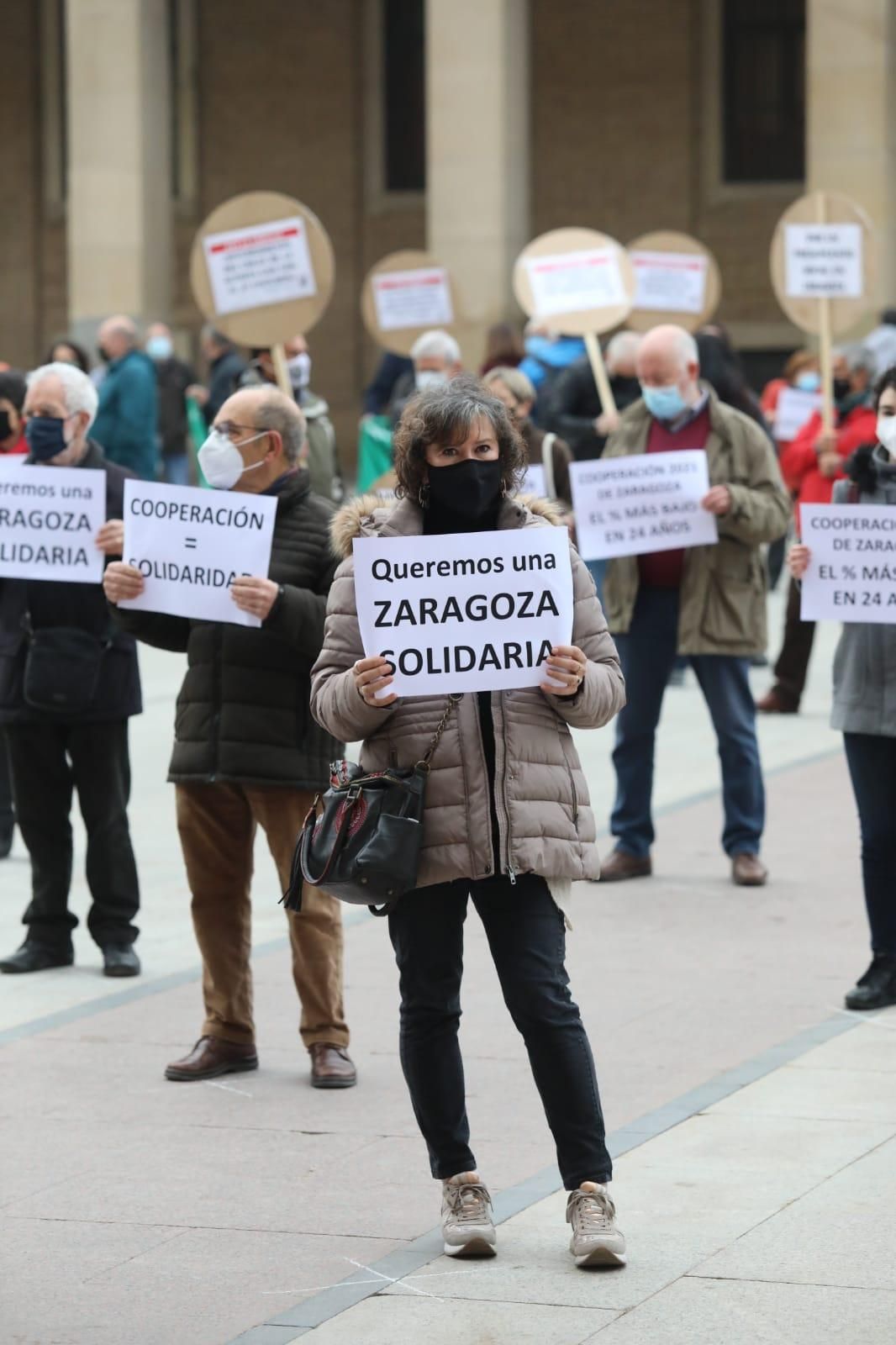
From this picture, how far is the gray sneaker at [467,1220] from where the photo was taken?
5047 mm

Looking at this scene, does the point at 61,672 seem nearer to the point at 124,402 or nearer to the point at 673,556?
the point at 673,556

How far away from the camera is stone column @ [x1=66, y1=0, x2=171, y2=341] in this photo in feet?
93.2

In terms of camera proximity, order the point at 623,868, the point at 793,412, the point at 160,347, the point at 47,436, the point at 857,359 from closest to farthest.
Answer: the point at 47,436 → the point at 623,868 → the point at 857,359 → the point at 793,412 → the point at 160,347

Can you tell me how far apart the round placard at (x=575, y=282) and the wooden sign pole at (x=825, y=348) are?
1.10m

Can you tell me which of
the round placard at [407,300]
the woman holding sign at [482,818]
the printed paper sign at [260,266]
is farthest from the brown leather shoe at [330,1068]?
the round placard at [407,300]

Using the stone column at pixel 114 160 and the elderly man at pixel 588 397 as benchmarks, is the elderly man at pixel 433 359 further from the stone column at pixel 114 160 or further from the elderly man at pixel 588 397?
the stone column at pixel 114 160

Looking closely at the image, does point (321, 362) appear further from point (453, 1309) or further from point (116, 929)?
point (453, 1309)

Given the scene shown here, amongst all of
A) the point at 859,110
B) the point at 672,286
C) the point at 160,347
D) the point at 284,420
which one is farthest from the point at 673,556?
the point at 859,110

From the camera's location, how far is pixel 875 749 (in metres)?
7.20

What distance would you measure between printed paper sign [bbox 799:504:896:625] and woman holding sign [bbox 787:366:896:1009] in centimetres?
5

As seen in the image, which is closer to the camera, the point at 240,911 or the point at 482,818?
the point at 482,818

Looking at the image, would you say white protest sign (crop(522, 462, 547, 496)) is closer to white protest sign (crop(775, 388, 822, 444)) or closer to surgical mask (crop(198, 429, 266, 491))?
surgical mask (crop(198, 429, 266, 491))

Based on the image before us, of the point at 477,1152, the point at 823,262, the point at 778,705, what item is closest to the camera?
the point at 477,1152

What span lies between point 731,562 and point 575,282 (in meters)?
4.42
